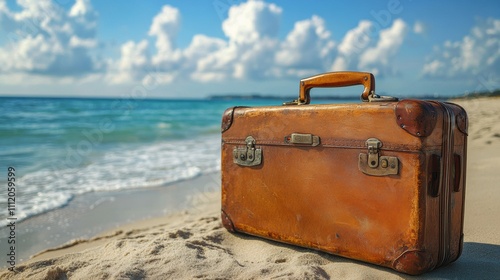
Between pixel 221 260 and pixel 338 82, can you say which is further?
pixel 338 82

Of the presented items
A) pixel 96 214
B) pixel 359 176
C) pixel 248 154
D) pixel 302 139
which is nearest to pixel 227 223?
pixel 248 154

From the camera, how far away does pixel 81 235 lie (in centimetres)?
336

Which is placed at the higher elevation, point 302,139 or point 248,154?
point 302,139

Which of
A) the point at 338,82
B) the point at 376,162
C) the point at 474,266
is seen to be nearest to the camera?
the point at 376,162

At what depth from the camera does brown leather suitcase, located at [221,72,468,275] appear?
194 centimetres

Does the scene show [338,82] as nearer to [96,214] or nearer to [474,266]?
[474,266]

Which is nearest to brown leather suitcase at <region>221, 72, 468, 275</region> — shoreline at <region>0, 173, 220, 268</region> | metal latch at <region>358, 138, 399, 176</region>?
metal latch at <region>358, 138, 399, 176</region>

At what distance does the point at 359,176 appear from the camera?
212cm

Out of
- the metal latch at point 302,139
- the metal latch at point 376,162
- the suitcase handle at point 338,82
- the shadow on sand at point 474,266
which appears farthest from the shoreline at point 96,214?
the shadow on sand at point 474,266

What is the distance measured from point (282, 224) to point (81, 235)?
176 cm

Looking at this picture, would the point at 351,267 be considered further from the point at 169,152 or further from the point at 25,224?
the point at 169,152

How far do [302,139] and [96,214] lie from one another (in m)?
2.41

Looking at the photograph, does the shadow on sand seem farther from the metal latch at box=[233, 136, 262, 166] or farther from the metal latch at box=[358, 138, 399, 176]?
the metal latch at box=[233, 136, 262, 166]

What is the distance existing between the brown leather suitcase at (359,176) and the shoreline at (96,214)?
4.94ft
